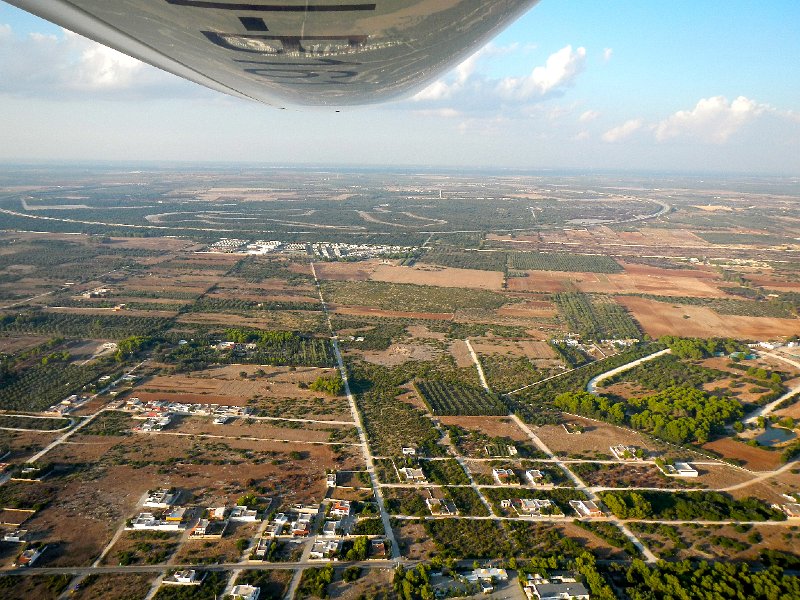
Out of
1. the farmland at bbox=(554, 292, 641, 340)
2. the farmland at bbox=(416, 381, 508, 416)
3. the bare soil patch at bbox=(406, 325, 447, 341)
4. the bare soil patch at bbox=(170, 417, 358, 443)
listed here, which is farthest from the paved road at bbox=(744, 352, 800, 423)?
the bare soil patch at bbox=(170, 417, 358, 443)

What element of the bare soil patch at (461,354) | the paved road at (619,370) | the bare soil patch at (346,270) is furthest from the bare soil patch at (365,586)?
the bare soil patch at (346,270)

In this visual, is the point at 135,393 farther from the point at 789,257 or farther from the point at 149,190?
the point at 149,190

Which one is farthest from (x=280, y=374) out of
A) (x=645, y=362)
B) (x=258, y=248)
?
(x=258, y=248)

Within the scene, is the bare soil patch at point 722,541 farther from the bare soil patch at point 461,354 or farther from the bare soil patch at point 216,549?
the bare soil patch at point 461,354

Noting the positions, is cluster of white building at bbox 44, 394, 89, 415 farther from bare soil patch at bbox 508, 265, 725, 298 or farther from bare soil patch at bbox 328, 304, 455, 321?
bare soil patch at bbox 508, 265, 725, 298

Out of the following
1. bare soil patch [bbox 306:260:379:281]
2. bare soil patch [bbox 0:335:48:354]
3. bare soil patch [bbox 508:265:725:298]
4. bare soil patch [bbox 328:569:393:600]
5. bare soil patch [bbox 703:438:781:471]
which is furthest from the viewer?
bare soil patch [bbox 306:260:379:281]
